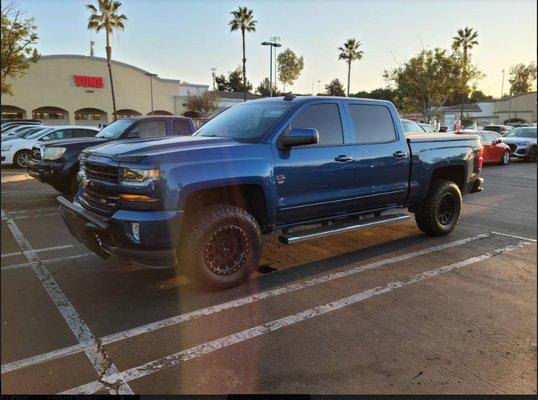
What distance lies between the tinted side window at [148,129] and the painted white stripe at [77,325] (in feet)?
13.2

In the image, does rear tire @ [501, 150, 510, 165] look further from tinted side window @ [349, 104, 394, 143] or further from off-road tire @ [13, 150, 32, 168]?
off-road tire @ [13, 150, 32, 168]

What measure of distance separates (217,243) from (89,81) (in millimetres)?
47475

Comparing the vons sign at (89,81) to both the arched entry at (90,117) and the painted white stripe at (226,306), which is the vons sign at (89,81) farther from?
the painted white stripe at (226,306)

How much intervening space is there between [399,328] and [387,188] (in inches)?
98.7

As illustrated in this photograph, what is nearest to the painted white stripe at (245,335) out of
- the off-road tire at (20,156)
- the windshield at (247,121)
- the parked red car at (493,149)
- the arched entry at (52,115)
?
the windshield at (247,121)

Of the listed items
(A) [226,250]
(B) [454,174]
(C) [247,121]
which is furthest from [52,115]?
(A) [226,250]

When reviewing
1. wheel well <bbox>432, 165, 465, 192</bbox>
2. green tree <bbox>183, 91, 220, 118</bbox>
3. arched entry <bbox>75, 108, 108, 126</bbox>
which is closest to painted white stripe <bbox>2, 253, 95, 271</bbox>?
wheel well <bbox>432, 165, 465, 192</bbox>

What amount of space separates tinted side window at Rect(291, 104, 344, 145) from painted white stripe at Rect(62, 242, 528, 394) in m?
1.80

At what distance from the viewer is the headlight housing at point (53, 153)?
9109mm

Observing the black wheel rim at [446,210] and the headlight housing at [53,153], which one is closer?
the black wheel rim at [446,210]

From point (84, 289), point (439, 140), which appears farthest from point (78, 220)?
point (439, 140)

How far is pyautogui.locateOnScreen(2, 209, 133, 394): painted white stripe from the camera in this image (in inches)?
125

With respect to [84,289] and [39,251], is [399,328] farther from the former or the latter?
[39,251]

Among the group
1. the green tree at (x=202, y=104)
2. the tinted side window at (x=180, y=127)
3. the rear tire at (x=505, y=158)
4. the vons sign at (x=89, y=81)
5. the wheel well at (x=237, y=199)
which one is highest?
the vons sign at (x=89, y=81)
